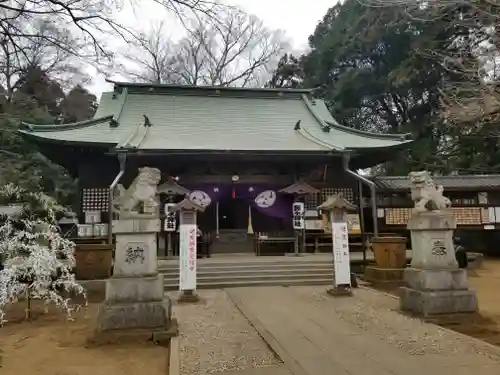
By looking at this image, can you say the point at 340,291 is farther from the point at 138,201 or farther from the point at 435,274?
the point at 138,201

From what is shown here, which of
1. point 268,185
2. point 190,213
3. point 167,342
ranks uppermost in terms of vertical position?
point 268,185

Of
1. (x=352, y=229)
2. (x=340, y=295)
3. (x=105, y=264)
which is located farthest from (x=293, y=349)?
(x=352, y=229)

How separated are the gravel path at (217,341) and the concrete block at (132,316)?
0.43 meters

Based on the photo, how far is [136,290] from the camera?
6367 millimetres

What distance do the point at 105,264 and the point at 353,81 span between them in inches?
825

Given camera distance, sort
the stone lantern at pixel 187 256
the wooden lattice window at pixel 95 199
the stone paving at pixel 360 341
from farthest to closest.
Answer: the wooden lattice window at pixel 95 199, the stone lantern at pixel 187 256, the stone paving at pixel 360 341

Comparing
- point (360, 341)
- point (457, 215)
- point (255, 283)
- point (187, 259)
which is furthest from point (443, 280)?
point (457, 215)

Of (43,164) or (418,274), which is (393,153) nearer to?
(418,274)

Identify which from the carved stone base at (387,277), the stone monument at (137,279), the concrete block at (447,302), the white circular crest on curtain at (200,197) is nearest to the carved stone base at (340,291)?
the carved stone base at (387,277)

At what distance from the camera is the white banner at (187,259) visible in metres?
9.27

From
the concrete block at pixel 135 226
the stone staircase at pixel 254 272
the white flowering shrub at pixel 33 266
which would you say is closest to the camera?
the concrete block at pixel 135 226

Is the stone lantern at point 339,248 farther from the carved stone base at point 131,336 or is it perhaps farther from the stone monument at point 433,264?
the carved stone base at point 131,336

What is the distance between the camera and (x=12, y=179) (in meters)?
15.3

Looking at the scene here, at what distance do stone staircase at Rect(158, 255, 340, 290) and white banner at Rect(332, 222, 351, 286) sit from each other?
180 cm
